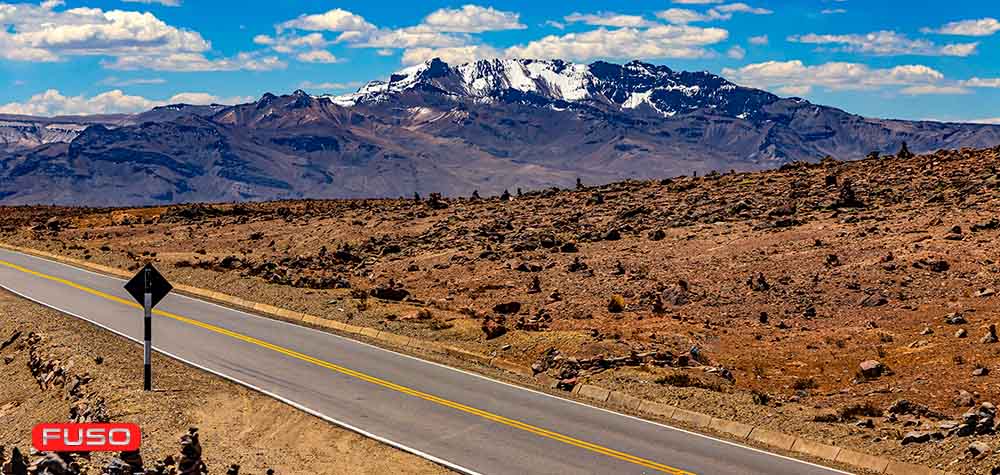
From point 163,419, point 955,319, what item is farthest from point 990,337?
point 163,419

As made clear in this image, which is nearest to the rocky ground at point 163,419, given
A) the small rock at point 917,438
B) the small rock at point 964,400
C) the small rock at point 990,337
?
the small rock at point 917,438

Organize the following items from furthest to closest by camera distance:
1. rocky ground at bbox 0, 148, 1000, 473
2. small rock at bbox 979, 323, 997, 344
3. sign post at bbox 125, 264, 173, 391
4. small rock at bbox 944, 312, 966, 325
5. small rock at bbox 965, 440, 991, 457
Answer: small rock at bbox 944, 312, 966, 325, small rock at bbox 979, 323, 997, 344, sign post at bbox 125, 264, 173, 391, rocky ground at bbox 0, 148, 1000, 473, small rock at bbox 965, 440, 991, 457

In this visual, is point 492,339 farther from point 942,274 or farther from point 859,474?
point 942,274

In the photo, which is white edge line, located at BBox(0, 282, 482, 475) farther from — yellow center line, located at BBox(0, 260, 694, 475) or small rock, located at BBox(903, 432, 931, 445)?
small rock, located at BBox(903, 432, 931, 445)

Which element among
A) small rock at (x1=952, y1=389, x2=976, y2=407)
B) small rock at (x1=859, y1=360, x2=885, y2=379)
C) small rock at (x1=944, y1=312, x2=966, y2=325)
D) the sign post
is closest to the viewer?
small rock at (x1=952, y1=389, x2=976, y2=407)

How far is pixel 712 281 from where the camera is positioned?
3988 centimetres

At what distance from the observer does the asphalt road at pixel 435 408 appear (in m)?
20.0

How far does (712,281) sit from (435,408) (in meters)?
18.8

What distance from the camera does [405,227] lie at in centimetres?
6188

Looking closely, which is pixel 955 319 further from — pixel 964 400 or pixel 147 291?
pixel 147 291

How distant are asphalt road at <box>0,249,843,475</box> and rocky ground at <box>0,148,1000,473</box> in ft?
6.68

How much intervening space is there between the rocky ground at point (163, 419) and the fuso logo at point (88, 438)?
12.6 inches

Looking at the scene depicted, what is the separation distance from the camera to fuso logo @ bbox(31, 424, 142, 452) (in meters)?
18.9

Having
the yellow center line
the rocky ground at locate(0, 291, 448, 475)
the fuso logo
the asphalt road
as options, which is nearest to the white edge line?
the asphalt road
